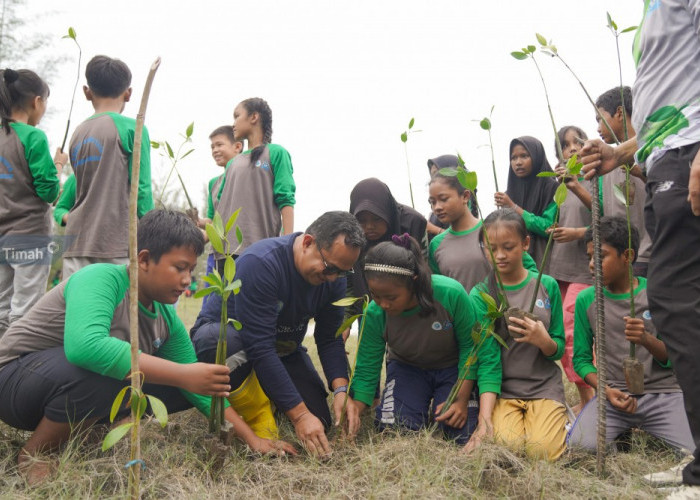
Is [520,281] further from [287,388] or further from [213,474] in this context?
[213,474]

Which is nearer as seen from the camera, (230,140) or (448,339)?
(448,339)

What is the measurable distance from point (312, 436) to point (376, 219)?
145 centimetres

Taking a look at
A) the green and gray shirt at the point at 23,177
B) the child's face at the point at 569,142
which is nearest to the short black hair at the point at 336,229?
the green and gray shirt at the point at 23,177

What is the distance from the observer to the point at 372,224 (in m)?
3.43

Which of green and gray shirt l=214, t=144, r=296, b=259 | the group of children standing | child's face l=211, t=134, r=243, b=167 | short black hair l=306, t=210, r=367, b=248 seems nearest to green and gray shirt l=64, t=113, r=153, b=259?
the group of children standing

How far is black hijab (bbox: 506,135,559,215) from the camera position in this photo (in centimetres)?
381

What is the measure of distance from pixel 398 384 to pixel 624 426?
1.04 m

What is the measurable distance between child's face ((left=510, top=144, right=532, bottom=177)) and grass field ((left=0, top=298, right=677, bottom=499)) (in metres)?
1.99

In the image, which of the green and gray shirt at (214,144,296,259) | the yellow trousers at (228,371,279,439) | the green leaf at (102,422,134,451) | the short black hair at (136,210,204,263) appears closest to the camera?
the green leaf at (102,422,134,451)

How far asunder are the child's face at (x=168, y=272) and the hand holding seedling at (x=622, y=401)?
1.88 metres

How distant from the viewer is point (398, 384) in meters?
2.94

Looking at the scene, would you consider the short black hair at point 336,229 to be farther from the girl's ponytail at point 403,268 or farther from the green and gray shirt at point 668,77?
the green and gray shirt at point 668,77

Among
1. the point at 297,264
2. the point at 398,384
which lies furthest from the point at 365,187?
the point at 398,384

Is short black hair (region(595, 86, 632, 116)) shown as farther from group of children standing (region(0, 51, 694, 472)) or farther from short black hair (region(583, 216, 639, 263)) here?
short black hair (region(583, 216, 639, 263))
